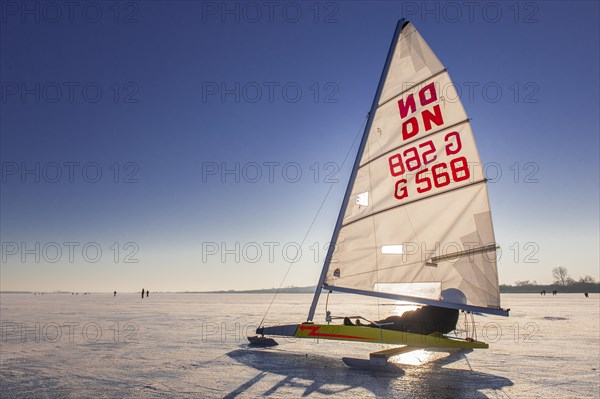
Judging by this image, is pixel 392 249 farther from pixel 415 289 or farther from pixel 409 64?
pixel 409 64

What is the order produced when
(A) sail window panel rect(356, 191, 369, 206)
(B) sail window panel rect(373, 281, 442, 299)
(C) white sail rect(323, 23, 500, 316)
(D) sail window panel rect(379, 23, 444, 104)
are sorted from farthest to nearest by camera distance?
(A) sail window panel rect(356, 191, 369, 206)
(D) sail window panel rect(379, 23, 444, 104)
(B) sail window panel rect(373, 281, 442, 299)
(C) white sail rect(323, 23, 500, 316)

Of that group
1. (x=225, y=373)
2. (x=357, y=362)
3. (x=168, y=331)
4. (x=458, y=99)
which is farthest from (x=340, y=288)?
(x=168, y=331)

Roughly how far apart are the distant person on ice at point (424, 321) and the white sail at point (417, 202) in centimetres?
85

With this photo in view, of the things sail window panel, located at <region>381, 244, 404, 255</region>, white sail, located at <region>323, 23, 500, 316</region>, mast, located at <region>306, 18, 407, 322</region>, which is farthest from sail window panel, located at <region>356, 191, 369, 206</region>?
sail window panel, located at <region>381, 244, 404, 255</region>

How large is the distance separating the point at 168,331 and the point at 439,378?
12.5m

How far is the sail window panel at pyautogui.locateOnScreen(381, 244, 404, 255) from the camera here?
12.3 metres

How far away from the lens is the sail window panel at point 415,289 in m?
11.9

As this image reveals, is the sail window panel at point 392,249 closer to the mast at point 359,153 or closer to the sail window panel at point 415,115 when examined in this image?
the mast at point 359,153

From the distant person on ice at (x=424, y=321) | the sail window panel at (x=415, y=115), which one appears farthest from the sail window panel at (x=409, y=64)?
the distant person on ice at (x=424, y=321)

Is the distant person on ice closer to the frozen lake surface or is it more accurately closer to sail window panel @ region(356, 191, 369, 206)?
the frozen lake surface

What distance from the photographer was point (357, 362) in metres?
10.8

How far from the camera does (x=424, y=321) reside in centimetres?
1228

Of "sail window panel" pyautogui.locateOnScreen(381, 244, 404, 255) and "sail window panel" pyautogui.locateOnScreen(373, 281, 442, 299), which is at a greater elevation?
"sail window panel" pyautogui.locateOnScreen(381, 244, 404, 255)

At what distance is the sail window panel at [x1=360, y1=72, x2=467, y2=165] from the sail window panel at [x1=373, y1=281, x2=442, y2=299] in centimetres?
371
